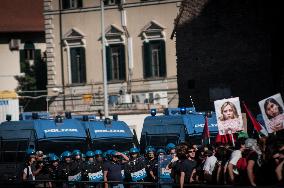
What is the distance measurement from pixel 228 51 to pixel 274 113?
21376 millimetres

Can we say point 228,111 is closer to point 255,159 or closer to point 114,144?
point 255,159

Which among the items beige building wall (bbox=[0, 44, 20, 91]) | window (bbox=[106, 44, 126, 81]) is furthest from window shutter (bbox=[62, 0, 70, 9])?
beige building wall (bbox=[0, 44, 20, 91])

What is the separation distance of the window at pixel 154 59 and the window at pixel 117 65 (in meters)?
1.45

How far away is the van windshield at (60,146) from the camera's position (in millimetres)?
26531

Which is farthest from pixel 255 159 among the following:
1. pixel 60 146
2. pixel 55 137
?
pixel 60 146

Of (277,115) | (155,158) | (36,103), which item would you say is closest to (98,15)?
(36,103)

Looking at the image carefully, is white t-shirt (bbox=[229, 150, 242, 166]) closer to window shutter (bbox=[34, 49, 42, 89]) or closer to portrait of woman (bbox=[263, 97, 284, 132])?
portrait of woman (bbox=[263, 97, 284, 132])

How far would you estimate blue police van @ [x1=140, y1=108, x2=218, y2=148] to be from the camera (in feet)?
89.7

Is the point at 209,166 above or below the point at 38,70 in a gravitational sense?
below

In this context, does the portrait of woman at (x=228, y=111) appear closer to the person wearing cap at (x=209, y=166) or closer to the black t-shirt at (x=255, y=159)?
the person wearing cap at (x=209, y=166)

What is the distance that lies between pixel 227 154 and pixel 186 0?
22257 mm

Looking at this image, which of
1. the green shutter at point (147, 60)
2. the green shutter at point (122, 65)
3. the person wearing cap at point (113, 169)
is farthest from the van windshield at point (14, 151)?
the green shutter at point (122, 65)

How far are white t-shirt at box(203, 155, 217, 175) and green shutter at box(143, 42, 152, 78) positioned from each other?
35481 mm

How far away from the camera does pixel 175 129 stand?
90.3ft
